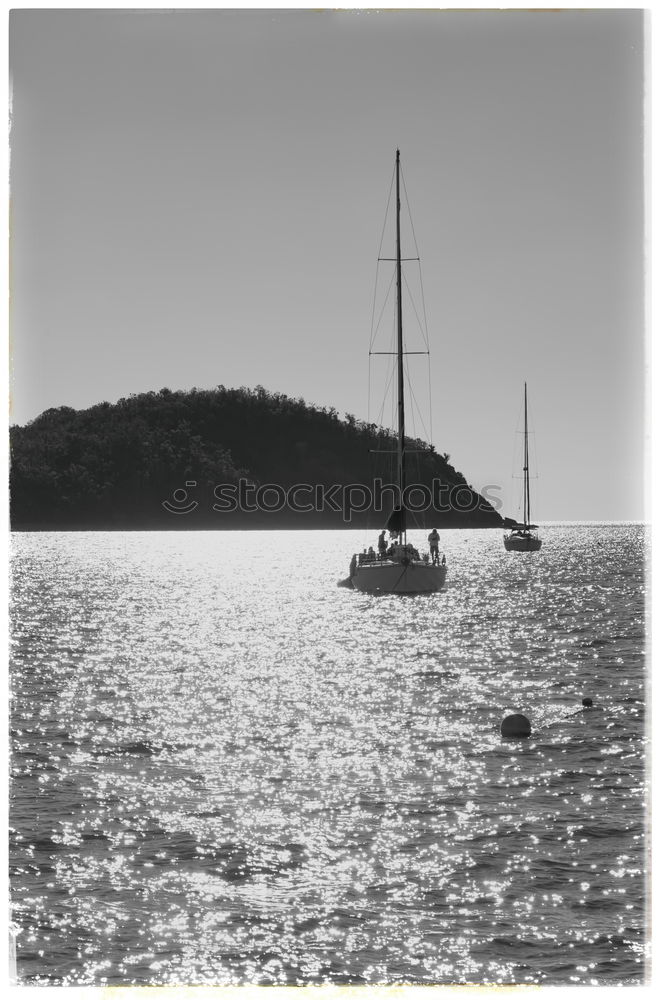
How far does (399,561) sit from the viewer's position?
42.7 m

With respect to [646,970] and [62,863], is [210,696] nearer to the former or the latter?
[62,863]

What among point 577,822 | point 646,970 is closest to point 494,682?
point 577,822

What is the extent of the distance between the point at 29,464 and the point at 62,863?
295ft

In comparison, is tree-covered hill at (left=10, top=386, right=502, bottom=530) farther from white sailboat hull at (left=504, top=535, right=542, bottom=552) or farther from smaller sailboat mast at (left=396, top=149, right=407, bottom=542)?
smaller sailboat mast at (left=396, top=149, right=407, bottom=542)

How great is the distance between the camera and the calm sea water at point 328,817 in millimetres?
9672

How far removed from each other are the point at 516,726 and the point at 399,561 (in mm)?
23975

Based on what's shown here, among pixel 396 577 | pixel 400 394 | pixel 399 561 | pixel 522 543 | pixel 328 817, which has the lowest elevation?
pixel 328 817

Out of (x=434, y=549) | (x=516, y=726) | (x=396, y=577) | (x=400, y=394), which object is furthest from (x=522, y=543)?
(x=516, y=726)

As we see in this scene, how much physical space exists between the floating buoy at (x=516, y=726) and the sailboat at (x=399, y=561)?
22.0 metres

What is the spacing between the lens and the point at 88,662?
29.8m

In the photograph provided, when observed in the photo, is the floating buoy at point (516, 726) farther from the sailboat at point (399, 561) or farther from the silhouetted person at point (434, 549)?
the silhouetted person at point (434, 549)

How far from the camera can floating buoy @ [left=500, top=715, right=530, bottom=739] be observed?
1878 centimetres

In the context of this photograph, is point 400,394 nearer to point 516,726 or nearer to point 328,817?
point 516,726

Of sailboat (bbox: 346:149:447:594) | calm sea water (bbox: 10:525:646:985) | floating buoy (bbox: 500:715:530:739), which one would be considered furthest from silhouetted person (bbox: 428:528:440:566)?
floating buoy (bbox: 500:715:530:739)
